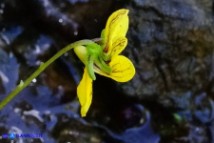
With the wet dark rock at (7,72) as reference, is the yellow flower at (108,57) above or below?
below

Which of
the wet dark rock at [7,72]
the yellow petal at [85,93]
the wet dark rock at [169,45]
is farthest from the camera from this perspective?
the wet dark rock at [169,45]

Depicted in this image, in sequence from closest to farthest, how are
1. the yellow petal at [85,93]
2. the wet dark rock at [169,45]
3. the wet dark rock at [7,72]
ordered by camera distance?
the yellow petal at [85,93] → the wet dark rock at [7,72] → the wet dark rock at [169,45]

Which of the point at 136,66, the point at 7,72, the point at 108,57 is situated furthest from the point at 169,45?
the point at 108,57

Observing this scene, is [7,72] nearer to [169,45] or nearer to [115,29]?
[169,45]

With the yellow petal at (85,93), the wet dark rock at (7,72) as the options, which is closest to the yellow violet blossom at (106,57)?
the yellow petal at (85,93)

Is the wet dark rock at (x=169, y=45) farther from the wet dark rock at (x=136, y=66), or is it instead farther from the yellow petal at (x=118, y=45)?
the yellow petal at (x=118, y=45)

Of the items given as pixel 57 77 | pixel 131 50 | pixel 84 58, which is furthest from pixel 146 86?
pixel 84 58

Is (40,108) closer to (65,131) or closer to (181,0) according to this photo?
(65,131)

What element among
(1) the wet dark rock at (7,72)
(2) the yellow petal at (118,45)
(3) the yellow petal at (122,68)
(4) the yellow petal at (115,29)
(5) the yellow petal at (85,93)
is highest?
(1) the wet dark rock at (7,72)
